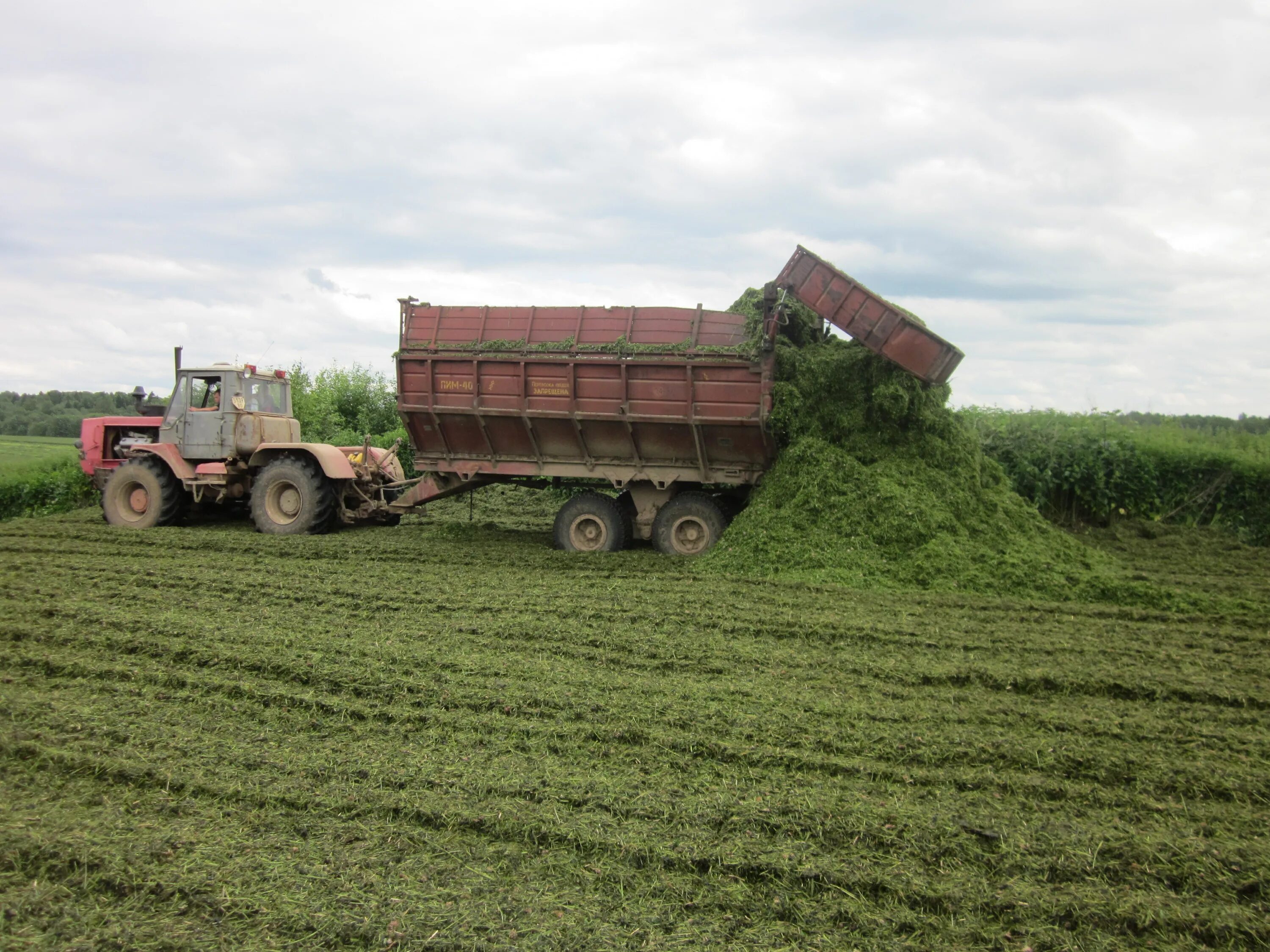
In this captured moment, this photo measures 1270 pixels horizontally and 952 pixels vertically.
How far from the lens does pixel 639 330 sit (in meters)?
10.9

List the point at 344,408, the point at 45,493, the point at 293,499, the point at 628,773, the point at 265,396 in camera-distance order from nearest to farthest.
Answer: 1. the point at 628,773
2. the point at 293,499
3. the point at 265,396
4. the point at 45,493
5. the point at 344,408

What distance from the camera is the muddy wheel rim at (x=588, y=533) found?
1140 centimetres

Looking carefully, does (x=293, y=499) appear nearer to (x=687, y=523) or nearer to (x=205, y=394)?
(x=205, y=394)

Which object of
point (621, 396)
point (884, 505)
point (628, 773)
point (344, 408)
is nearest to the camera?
point (628, 773)

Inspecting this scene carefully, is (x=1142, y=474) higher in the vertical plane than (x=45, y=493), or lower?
higher

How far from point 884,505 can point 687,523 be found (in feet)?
8.39

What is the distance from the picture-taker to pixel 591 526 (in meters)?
11.5

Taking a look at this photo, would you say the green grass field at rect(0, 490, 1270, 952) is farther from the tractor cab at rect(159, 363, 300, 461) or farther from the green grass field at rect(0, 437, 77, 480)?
the green grass field at rect(0, 437, 77, 480)

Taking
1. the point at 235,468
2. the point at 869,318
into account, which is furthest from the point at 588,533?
the point at 235,468

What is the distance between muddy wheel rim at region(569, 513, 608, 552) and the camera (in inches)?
449

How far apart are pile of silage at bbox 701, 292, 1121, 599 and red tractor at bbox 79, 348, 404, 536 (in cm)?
582

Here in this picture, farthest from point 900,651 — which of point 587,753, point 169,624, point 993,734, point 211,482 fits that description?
point 211,482

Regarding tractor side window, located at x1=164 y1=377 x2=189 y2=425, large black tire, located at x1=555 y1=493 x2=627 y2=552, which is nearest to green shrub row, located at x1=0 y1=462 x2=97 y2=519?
tractor side window, located at x1=164 y1=377 x2=189 y2=425

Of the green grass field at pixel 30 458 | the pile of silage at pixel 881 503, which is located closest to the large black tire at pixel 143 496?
the green grass field at pixel 30 458
